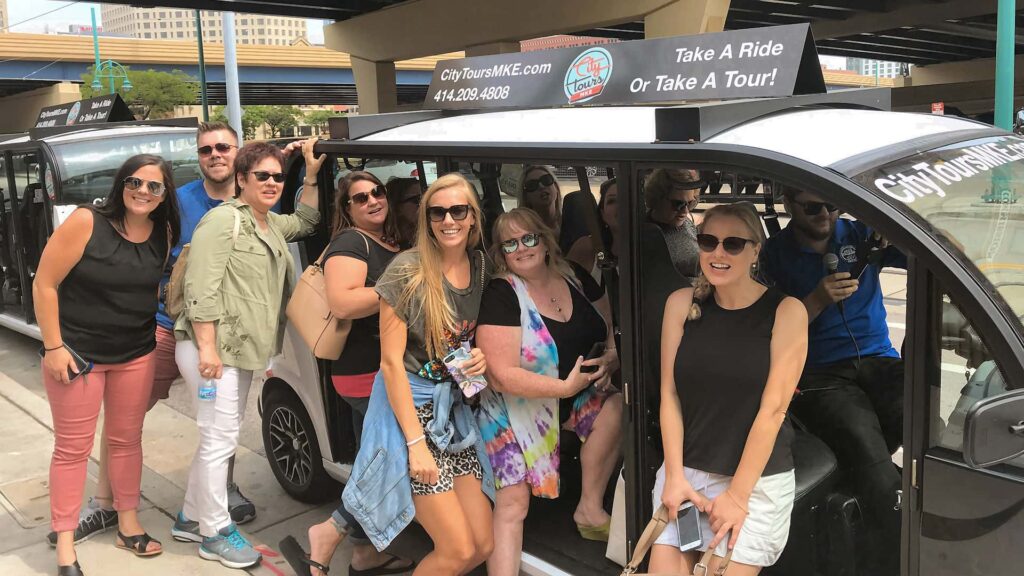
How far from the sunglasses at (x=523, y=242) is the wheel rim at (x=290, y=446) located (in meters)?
1.75

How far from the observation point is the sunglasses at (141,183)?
11.8 feet

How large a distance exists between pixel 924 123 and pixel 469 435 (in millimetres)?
1779

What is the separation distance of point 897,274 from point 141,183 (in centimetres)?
304

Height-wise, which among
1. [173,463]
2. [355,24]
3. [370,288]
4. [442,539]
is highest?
[355,24]

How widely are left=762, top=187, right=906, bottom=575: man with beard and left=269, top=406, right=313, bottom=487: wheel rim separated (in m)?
2.37

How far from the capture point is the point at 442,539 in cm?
297

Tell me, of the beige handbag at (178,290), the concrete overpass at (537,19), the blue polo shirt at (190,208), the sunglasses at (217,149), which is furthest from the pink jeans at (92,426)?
the concrete overpass at (537,19)

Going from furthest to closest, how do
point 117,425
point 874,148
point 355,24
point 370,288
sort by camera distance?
point 355,24 → point 117,425 → point 370,288 → point 874,148

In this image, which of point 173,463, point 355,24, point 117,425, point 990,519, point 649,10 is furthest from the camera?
point 355,24

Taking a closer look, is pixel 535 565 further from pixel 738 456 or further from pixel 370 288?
pixel 370 288

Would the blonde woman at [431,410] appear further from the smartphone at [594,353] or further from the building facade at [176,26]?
the building facade at [176,26]

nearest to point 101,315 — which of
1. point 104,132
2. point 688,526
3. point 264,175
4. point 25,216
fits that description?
point 264,175

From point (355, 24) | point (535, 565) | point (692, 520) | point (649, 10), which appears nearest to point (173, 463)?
point (535, 565)

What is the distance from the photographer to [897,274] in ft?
10.5
